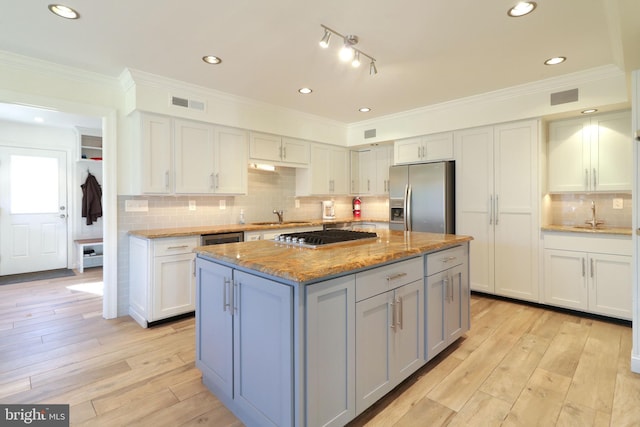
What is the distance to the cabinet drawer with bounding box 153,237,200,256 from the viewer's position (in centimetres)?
307

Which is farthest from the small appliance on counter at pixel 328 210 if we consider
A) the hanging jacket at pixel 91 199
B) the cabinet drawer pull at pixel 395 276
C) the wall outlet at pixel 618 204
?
the hanging jacket at pixel 91 199

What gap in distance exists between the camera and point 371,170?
546cm

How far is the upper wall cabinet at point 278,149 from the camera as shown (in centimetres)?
416

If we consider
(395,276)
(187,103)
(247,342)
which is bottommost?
(247,342)

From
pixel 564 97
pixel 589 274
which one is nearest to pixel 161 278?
pixel 589 274

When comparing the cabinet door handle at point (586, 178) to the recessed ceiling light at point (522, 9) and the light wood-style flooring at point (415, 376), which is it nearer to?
the light wood-style flooring at point (415, 376)

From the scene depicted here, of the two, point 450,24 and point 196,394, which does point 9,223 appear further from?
point 450,24

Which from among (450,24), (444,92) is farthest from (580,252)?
(450,24)

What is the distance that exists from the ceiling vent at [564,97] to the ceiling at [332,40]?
220mm

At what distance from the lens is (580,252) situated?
3.32 metres

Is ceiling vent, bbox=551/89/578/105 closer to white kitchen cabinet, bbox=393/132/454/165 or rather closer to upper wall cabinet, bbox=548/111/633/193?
upper wall cabinet, bbox=548/111/633/193

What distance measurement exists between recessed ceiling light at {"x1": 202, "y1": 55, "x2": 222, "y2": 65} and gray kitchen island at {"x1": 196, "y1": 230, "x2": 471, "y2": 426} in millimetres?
1746

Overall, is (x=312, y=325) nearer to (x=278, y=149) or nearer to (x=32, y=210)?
(x=278, y=149)

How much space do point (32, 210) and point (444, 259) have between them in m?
6.50
